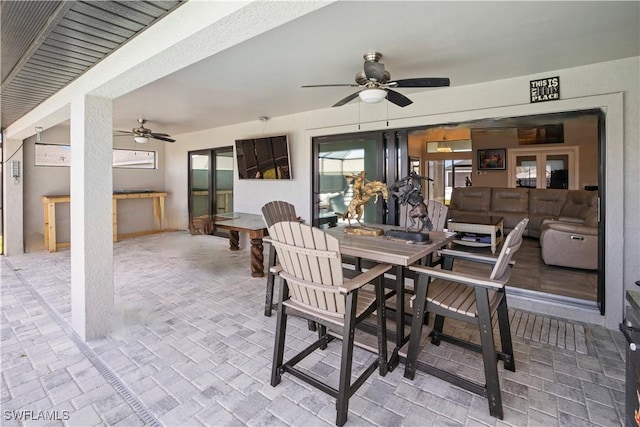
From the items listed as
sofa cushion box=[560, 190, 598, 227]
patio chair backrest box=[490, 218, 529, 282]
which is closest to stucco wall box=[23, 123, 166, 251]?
patio chair backrest box=[490, 218, 529, 282]

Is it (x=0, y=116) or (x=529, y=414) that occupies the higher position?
(x=0, y=116)

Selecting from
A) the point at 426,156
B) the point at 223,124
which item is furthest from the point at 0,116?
the point at 426,156

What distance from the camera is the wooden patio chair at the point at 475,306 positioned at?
1740mm

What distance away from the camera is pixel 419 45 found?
8.27 ft

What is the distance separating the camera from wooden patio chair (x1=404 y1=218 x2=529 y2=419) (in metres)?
1.74

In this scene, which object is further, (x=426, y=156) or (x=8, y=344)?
(x=426, y=156)

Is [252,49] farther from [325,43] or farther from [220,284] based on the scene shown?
[220,284]

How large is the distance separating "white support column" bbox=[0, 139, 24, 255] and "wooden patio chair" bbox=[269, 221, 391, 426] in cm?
624

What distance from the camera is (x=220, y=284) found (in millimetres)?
3971

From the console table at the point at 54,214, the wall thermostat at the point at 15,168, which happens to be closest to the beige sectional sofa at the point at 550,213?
the console table at the point at 54,214

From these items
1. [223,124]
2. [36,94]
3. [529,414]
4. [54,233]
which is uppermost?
[223,124]

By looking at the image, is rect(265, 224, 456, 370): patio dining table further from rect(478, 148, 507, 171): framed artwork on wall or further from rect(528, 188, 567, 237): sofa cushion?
rect(478, 148, 507, 171): framed artwork on wall

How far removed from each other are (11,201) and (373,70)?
6657mm

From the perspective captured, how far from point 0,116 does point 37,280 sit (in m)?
2.42
